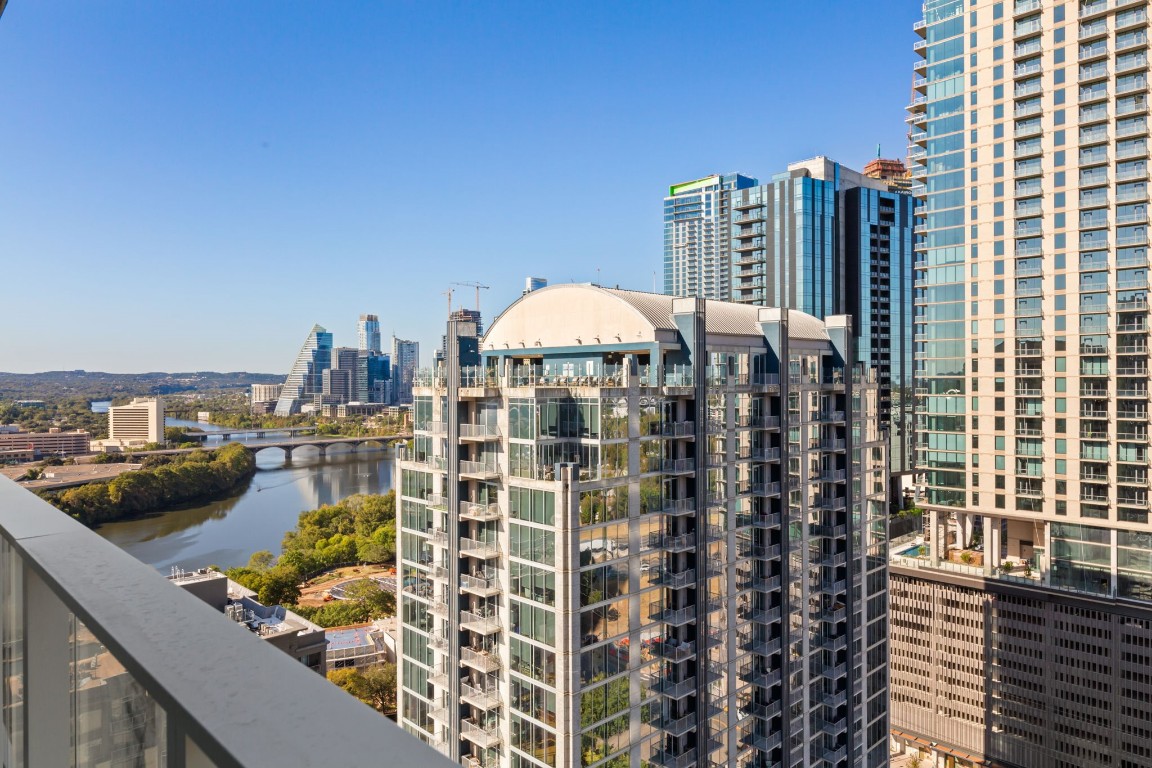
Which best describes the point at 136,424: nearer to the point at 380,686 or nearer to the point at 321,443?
the point at 321,443

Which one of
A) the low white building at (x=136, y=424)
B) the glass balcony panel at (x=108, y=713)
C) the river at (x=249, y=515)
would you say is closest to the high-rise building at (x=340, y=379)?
the river at (x=249, y=515)

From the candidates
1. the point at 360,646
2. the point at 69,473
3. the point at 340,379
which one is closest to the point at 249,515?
the point at 69,473

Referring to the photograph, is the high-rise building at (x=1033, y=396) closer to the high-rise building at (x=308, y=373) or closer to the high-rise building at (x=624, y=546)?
the high-rise building at (x=624, y=546)

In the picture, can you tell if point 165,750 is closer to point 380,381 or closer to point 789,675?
point 789,675

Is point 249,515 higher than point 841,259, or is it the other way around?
point 841,259

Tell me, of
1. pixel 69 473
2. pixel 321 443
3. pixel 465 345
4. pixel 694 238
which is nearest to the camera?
pixel 465 345

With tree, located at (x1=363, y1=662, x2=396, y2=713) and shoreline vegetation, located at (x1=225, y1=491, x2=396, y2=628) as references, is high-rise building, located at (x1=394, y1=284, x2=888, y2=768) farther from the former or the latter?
shoreline vegetation, located at (x1=225, y1=491, x2=396, y2=628)
